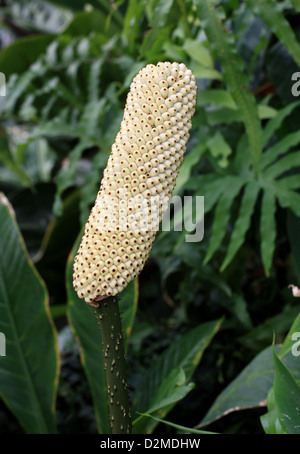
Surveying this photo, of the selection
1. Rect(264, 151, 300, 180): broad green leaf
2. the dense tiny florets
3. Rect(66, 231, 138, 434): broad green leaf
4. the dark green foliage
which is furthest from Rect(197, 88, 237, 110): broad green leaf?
the dense tiny florets

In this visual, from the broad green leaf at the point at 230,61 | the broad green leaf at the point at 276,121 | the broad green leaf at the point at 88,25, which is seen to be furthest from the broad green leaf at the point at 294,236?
the broad green leaf at the point at 88,25

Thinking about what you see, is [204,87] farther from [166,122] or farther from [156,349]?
[166,122]

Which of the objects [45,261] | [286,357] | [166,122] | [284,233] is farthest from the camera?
[45,261]

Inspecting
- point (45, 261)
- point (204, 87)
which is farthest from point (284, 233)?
point (45, 261)

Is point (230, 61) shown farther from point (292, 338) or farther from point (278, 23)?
point (292, 338)

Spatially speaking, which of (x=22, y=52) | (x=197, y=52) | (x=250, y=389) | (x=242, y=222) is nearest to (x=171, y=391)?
(x=250, y=389)
